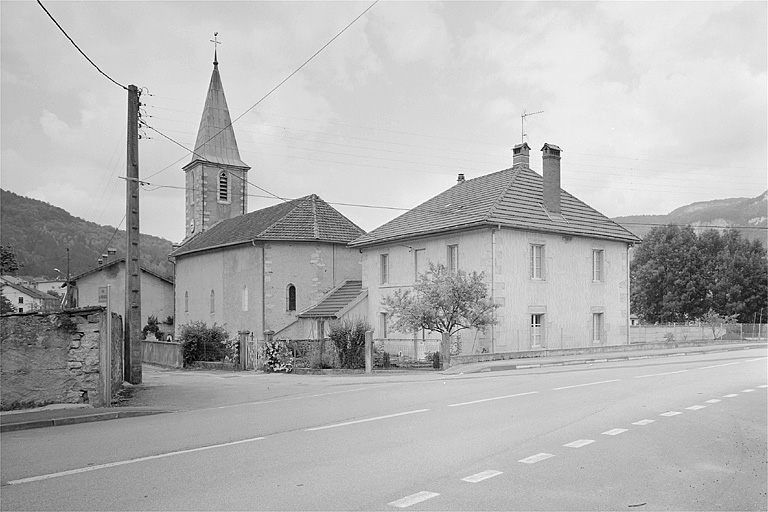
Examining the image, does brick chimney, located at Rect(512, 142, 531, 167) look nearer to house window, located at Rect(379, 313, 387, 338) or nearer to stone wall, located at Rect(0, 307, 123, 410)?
house window, located at Rect(379, 313, 387, 338)

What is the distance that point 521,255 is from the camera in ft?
101

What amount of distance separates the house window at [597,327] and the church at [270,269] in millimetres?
13726

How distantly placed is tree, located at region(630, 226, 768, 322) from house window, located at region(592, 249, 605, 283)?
33877 mm

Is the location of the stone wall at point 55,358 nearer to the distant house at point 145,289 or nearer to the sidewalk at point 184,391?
the sidewalk at point 184,391

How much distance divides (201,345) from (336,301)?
10.1 m

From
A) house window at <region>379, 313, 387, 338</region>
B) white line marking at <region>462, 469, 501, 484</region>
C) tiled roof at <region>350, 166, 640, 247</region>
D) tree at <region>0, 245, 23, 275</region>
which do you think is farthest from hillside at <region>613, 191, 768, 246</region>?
white line marking at <region>462, 469, 501, 484</region>

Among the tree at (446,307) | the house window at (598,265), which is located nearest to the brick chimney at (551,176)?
the house window at (598,265)

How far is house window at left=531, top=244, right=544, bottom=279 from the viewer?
31.5m

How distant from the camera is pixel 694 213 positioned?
182000mm

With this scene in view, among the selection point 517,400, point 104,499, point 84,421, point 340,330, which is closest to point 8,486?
point 104,499

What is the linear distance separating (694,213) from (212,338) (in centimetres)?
17627

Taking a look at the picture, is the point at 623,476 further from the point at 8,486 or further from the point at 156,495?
the point at 8,486

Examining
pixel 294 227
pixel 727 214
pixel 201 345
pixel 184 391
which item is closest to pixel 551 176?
pixel 294 227

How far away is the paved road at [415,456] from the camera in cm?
645
